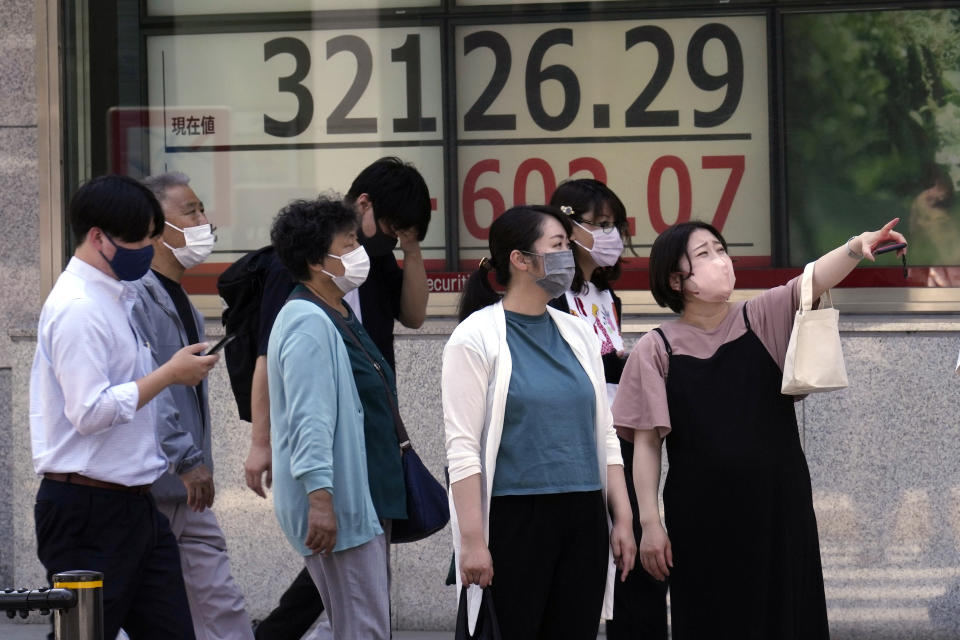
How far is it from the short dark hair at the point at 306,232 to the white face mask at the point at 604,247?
1.03 metres

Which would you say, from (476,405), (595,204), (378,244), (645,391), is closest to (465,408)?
(476,405)

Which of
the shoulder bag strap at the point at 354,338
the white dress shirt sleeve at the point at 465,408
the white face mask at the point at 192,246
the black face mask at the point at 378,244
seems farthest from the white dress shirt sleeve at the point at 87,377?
the black face mask at the point at 378,244

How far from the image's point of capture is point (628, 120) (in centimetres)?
723

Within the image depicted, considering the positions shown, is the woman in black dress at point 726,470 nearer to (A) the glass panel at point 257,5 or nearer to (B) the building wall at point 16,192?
(A) the glass panel at point 257,5

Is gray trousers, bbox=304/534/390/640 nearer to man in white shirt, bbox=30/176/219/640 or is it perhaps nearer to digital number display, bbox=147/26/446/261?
man in white shirt, bbox=30/176/219/640

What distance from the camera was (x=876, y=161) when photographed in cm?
704

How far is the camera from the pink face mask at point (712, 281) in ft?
14.5

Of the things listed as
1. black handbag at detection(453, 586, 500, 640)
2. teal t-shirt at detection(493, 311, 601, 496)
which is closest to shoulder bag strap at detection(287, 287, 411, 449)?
teal t-shirt at detection(493, 311, 601, 496)

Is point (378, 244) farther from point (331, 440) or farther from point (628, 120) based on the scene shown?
point (628, 120)

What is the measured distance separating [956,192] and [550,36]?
7.06ft

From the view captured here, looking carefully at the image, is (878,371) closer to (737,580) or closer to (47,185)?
(737,580)

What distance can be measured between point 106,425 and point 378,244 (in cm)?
154

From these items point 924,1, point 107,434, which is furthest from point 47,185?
point 924,1

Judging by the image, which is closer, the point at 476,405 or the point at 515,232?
the point at 476,405
